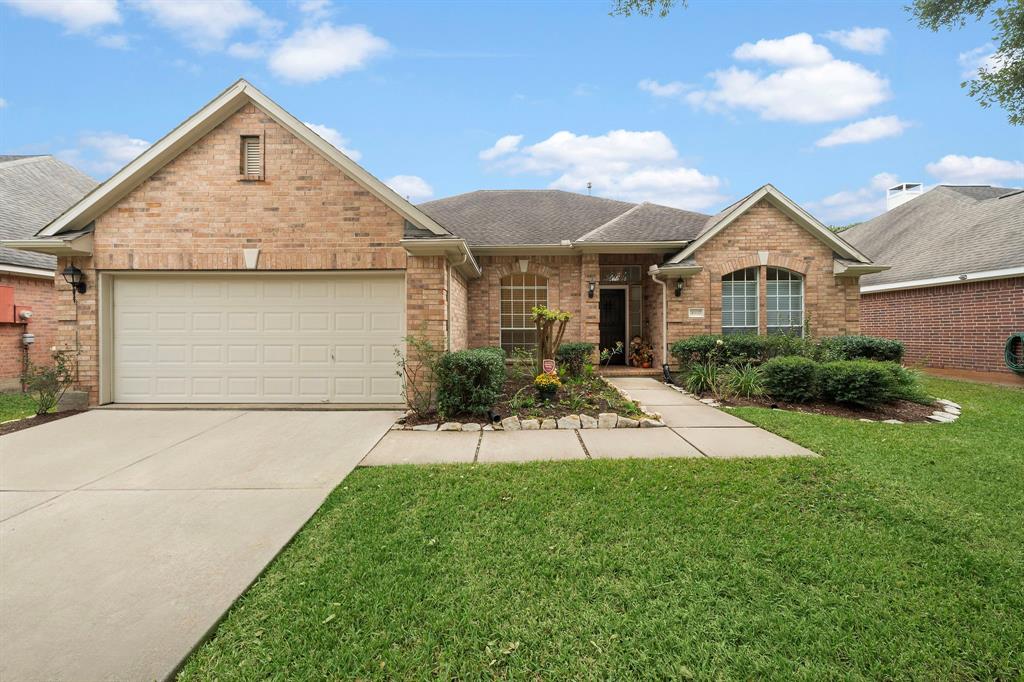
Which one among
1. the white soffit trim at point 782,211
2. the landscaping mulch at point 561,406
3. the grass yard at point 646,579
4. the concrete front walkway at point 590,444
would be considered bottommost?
the grass yard at point 646,579

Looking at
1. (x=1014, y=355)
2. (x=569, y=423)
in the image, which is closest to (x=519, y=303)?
(x=569, y=423)

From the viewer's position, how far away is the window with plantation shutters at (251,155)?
294 inches

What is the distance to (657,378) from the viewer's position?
430 inches

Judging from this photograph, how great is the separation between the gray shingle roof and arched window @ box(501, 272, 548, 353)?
3.58 ft

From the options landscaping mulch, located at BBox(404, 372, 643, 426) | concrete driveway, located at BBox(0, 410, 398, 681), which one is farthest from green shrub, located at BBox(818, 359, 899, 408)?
concrete driveway, located at BBox(0, 410, 398, 681)

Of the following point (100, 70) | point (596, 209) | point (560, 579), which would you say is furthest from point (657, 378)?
point (100, 70)

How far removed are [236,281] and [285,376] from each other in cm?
194

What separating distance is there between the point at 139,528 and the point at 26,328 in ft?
38.0

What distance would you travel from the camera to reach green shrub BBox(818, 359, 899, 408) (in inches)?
273

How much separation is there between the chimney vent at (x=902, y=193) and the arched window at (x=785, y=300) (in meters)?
15.0

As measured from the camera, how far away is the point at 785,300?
11.1 metres

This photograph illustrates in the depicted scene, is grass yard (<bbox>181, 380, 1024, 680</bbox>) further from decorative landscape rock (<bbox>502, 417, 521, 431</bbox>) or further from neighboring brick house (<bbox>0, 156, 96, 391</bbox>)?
neighboring brick house (<bbox>0, 156, 96, 391</bbox>)

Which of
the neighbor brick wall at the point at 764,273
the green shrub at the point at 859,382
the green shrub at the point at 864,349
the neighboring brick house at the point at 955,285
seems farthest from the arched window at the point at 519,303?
the neighboring brick house at the point at 955,285

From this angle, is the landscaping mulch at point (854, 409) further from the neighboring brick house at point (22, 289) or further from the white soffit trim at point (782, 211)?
the neighboring brick house at point (22, 289)
